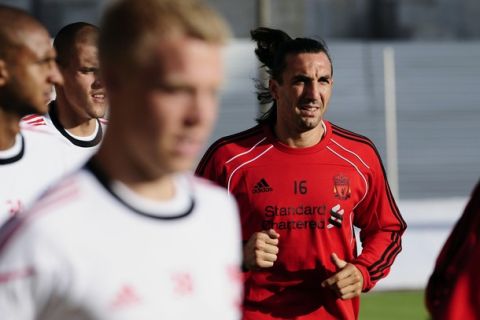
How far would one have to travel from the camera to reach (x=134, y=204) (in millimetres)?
2910

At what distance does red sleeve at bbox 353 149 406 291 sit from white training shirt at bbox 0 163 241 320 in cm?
294

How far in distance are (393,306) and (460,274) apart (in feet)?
25.5

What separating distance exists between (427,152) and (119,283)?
17.4 metres

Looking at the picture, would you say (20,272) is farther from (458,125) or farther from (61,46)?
(458,125)

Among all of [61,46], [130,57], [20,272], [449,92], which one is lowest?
[449,92]

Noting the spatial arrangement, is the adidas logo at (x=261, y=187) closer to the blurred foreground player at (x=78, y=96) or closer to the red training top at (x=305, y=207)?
the red training top at (x=305, y=207)

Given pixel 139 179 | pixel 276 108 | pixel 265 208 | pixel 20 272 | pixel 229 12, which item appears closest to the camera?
pixel 20 272

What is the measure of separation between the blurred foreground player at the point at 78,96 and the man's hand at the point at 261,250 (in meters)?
1.16

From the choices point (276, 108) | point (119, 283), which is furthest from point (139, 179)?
point (276, 108)

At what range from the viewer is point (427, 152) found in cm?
1992

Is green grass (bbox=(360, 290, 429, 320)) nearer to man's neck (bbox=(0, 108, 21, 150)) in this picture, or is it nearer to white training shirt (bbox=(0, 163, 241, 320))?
man's neck (bbox=(0, 108, 21, 150))

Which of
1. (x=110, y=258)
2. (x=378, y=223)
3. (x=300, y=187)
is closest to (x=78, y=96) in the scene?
(x=300, y=187)

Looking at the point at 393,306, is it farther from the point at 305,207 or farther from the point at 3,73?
the point at 3,73

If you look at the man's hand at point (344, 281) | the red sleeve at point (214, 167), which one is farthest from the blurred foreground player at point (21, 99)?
the man's hand at point (344, 281)
